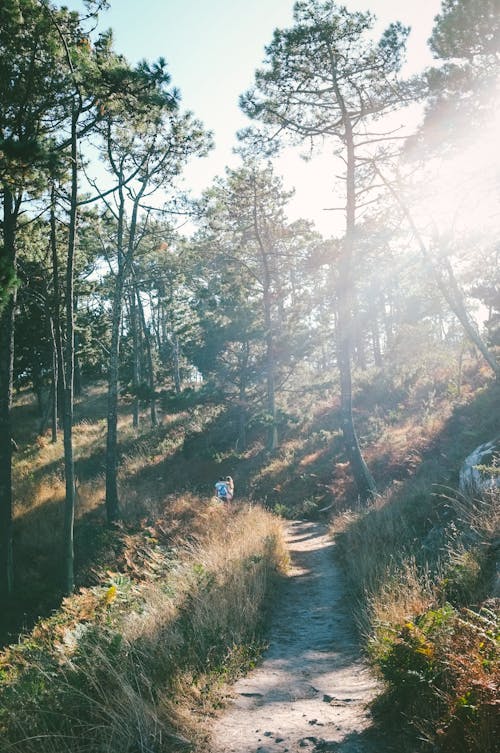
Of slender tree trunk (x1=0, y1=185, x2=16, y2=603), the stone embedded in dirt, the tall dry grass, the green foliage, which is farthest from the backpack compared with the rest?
the stone embedded in dirt

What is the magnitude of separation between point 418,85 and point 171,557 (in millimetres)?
13492

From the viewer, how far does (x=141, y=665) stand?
4.30m

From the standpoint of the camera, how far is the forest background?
4902 millimetres

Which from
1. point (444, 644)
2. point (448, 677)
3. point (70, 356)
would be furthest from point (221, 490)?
point (448, 677)

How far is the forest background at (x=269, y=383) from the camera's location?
16.1 ft

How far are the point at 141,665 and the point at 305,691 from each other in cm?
158

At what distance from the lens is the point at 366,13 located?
40.0 ft

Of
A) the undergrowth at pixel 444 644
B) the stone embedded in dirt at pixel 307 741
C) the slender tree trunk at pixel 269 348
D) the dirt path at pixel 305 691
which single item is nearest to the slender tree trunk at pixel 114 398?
the slender tree trunk at pixel 269 348

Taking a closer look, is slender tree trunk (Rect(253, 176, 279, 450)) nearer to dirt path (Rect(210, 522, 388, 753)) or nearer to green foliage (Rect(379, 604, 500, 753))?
dirt path (Rect(210, 522, 388, 753))

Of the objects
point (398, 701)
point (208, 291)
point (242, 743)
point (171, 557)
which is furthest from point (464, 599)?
point (208, 291)

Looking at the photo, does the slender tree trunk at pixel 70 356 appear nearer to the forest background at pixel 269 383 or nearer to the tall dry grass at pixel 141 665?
the forest background at pixel 269 383

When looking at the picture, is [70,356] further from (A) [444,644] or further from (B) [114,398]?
(A) [444,644]

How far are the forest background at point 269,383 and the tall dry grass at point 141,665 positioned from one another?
0.06m

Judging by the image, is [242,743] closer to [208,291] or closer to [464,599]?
[464,599]
